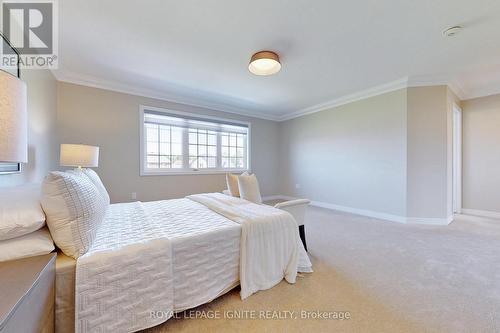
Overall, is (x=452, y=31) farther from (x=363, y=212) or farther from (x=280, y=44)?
(x=363, y=212)

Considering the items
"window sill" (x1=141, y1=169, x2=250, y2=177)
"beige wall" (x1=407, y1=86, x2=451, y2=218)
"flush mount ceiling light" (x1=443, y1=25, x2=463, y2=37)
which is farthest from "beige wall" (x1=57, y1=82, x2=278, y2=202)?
"beige wall" (x1=407, y1=86, x2=451, y2=218)

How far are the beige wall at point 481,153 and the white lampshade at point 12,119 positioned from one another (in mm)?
6184

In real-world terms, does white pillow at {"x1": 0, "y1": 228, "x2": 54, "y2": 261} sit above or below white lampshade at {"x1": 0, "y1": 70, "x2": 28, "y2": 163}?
below

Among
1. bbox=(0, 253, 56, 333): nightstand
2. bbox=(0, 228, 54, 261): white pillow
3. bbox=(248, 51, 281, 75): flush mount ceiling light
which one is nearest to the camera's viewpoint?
→ bbox=(0, 253, 56, 333): nightstand

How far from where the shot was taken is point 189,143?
4.39 m

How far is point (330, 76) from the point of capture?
3199mm

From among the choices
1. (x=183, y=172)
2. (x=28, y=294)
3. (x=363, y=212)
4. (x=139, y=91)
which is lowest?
(x=363, y=212)

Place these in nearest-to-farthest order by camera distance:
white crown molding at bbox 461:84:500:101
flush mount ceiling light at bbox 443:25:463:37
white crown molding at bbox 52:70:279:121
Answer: flush mount ceiling light at bbox 443:25:463:37, white crown molding at bbox 52:70:279:121, white crown molding at bbox 461:84:500:101

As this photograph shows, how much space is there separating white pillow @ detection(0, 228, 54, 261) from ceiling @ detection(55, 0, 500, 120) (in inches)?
76.6

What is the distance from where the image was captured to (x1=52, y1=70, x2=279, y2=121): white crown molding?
10.3ft

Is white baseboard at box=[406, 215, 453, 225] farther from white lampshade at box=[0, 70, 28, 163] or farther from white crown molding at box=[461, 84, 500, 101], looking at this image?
white lampshade at box=[0, 70, 28, 163]

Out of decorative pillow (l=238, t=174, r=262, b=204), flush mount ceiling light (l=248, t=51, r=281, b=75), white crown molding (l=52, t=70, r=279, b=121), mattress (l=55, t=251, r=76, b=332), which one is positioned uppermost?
white crown molding (l=52, t=70, r=279, b=121)

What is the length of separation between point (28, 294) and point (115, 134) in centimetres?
342

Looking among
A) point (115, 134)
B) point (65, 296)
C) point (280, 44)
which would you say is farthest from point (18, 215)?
point (115, 134)
